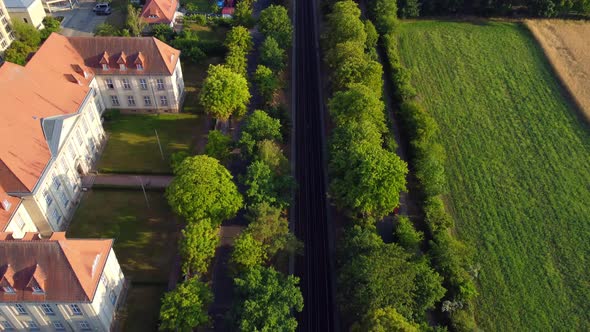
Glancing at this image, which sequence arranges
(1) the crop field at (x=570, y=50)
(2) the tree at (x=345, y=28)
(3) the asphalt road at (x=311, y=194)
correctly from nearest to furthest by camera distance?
(3) the asphalt road at (x=311, y=194), (2) the tree at (x=345, y=28), (1) the crop field at (x=570, y=50)

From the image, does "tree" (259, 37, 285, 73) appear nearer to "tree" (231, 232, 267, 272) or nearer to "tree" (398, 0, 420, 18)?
"tree" (398, 0, 420, 18)

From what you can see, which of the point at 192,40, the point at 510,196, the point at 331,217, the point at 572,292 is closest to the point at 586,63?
the point at 510,196

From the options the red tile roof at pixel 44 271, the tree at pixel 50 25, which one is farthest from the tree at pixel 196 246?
the tree at pixel 50 25

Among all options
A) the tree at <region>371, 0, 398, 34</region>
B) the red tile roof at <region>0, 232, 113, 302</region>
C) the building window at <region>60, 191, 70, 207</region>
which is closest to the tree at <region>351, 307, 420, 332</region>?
the red tile roof at <region>0, 232, 113, 302</region>

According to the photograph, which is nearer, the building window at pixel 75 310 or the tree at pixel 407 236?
the building window at pixel 75 310

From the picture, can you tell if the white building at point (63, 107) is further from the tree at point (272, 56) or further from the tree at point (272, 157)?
the tree at point (272, 157)

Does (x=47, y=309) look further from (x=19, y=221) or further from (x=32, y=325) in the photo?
(x=19, y=221)

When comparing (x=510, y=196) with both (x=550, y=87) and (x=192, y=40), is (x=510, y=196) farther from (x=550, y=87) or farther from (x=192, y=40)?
Answer: (x=192, y=40)
